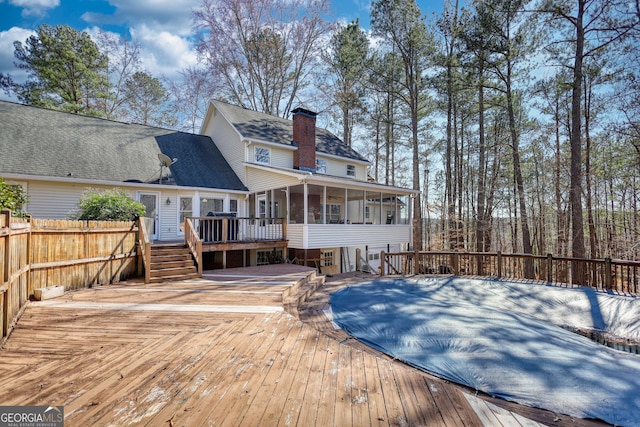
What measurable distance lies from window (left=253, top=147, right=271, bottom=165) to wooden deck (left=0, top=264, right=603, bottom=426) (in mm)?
9546

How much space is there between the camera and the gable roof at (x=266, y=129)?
1335cm

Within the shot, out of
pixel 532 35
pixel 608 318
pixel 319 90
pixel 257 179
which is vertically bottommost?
pixel 608 318

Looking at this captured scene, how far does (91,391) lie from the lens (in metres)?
2.47

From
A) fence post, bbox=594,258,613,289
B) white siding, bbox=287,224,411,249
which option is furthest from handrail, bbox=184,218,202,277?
fence post, bbox=594,258,613,289

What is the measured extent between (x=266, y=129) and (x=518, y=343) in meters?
13.3

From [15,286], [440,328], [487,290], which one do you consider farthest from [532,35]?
[15,286]

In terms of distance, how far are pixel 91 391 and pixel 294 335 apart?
7.02 ft

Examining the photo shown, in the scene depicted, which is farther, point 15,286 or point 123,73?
point 123,73

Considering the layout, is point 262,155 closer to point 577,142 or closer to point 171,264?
point 171,264

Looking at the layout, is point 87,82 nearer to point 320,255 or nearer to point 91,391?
point 320,255

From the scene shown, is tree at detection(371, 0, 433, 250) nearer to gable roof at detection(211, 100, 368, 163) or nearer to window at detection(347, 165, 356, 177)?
window at detection(347, 165, 356, 177)

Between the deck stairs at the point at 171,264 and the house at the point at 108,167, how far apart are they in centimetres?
213

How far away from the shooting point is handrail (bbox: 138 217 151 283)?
6.70 meters

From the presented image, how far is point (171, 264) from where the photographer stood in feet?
24.2
